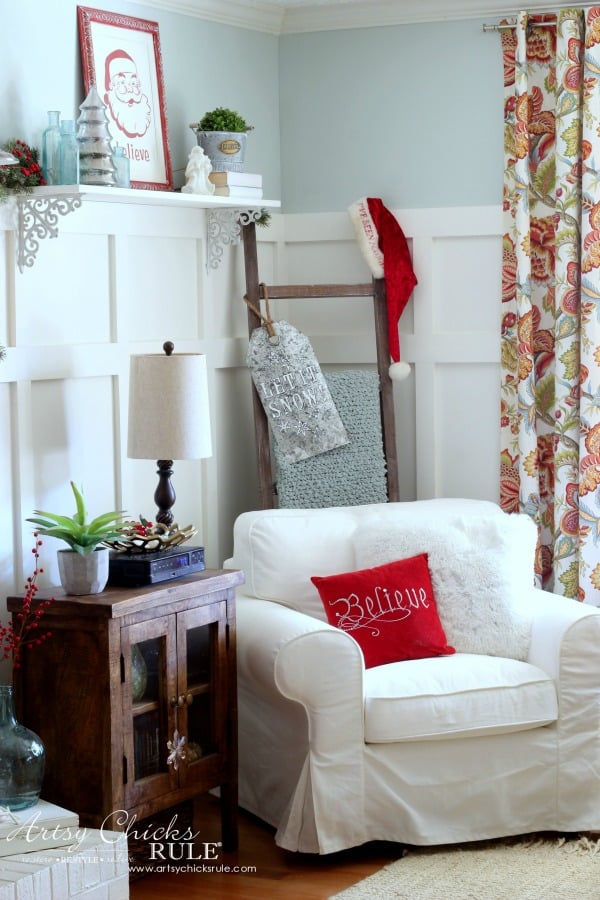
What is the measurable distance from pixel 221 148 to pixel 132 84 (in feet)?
1.08

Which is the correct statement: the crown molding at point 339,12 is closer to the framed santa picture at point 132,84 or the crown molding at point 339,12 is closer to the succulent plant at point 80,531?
the framed santa picture at point 132,84

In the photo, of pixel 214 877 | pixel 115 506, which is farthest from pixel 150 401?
pixel 214 877

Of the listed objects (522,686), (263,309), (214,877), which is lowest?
(214,877)

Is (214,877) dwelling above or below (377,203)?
below

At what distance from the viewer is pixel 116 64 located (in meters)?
3.42

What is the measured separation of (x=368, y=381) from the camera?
4000 millimetres

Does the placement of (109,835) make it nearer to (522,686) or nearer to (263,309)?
(522,686)

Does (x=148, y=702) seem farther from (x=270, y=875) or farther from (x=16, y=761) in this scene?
(x=270, y=875)

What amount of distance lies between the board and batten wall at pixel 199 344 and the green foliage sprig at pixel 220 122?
27cm

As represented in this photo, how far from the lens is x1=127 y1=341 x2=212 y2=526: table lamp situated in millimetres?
3178

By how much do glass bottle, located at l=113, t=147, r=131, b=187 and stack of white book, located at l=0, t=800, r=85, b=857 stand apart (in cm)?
162

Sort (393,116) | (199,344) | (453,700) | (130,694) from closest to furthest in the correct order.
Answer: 1. (130,694)
2. (453,700)
3. (199,344)
4. (393,116)

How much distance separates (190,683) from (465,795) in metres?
0.77

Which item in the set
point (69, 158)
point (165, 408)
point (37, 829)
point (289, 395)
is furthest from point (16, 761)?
point (289, 395)
